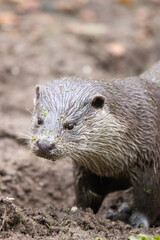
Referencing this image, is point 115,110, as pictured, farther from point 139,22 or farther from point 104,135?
point 139,22

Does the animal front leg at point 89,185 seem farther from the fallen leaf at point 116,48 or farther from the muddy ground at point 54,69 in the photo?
A: the fallen leaf at point 116,48

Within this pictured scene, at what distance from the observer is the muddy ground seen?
418cm

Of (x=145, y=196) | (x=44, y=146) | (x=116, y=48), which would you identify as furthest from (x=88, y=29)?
(x=44, y=146)

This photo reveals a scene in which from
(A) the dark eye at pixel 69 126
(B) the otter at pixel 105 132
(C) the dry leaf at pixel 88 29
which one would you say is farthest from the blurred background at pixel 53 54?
(A) the dark eye at pixel 69 126

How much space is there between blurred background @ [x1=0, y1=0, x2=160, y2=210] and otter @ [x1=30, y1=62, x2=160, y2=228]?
1.08 metres

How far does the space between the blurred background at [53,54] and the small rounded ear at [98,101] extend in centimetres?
166

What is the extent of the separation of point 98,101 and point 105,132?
11.8 inches

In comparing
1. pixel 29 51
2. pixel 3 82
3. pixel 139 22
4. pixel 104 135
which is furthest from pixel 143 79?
pixel 139 22

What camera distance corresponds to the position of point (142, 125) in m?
4.73

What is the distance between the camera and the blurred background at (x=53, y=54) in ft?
20.1

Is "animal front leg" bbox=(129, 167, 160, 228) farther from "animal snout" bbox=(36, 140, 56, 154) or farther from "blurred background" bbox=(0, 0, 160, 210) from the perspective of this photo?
"blurred background" bbox=(0, 0, 160, 210)

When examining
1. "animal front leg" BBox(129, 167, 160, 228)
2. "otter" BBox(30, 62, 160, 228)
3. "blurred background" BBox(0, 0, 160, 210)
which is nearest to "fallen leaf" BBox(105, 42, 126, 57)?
"blurred background" BBox(0, 0, 160, 210)

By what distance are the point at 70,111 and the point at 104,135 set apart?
0.41 metres

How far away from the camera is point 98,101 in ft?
14.6
